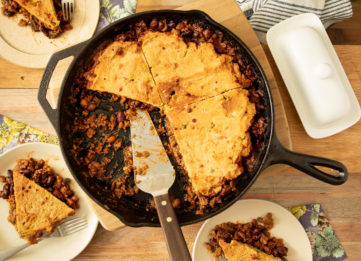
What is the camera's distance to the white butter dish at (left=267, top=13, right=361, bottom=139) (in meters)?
2.84

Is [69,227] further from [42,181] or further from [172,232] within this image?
[172,232]

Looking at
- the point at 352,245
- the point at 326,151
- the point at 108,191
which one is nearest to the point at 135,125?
the point at 108,191

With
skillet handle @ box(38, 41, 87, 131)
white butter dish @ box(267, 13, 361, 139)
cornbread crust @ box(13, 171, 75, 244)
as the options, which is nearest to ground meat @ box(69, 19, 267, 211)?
skillet handle @ box(38, 41, 87, 131)

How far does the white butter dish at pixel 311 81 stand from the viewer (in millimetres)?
2842

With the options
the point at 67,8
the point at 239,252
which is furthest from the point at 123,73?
the point at 239,252

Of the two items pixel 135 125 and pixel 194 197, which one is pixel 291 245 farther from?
pixel 135 125

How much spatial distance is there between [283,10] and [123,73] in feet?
5.50

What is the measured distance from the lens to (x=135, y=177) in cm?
273

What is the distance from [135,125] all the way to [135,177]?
0.44m

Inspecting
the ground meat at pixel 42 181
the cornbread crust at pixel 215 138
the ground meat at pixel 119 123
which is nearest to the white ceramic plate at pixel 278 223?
the ground meat at pixel 119 123

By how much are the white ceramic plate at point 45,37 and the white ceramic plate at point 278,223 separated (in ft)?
7.24

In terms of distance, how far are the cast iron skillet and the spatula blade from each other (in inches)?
7.1

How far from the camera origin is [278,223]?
311 centimetres

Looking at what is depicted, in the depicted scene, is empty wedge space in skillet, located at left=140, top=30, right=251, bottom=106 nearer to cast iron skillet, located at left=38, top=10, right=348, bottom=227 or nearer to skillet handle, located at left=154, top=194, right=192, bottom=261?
cast iron skillet, located at left=38, top=10, right=348, bottom=227
